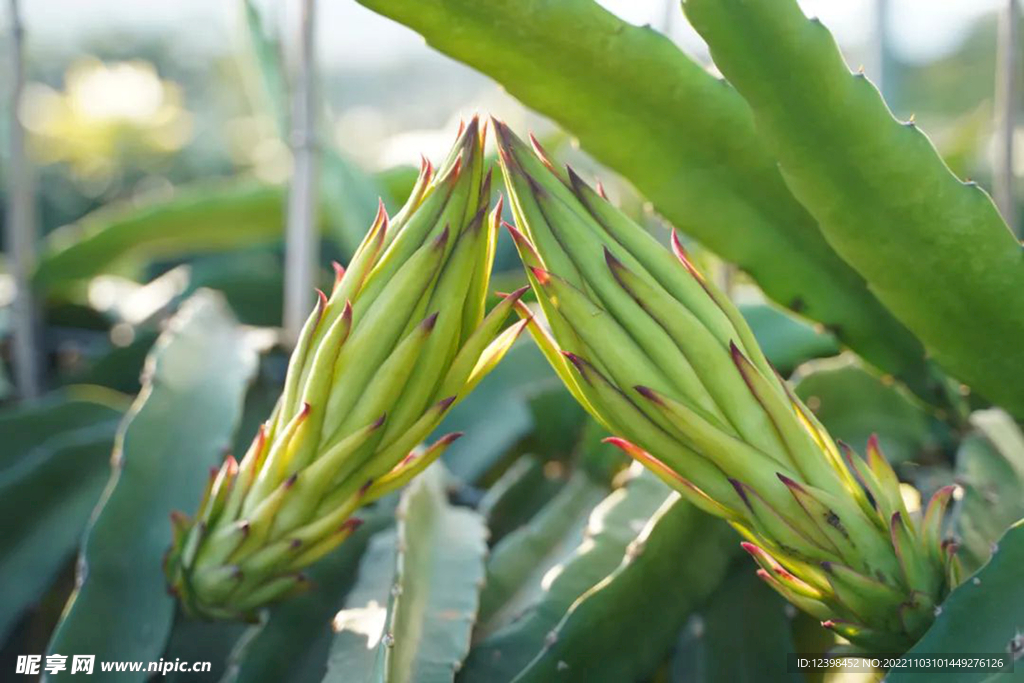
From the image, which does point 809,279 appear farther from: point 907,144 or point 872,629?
point 872,629

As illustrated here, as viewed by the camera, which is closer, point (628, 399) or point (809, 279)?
point (628, 399)

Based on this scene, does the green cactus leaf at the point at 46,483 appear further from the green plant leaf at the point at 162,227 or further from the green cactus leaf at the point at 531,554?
the green cactus leaf at the point at 531,554

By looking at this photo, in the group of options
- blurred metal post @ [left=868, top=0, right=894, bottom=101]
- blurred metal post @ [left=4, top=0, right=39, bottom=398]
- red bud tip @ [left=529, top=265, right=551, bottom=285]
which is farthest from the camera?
blurred metal post @ [left=868, top=0, right=894, bottom=101]

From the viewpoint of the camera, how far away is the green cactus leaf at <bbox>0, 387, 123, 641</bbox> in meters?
0.79

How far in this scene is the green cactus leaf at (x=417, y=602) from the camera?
0.56m

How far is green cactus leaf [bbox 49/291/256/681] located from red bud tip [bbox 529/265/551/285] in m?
0.37

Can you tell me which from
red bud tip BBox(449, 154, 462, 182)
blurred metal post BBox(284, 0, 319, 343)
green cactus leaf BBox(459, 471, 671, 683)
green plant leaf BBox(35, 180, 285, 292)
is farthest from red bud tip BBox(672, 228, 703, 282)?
green plant leaf BBox(35, 180, 285, 292)

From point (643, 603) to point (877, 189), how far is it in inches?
11.5

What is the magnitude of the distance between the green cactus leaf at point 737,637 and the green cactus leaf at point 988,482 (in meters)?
0.13

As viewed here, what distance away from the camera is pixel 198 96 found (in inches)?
191

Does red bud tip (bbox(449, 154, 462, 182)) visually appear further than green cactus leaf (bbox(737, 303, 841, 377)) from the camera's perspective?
No

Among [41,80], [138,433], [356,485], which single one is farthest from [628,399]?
[41,80]

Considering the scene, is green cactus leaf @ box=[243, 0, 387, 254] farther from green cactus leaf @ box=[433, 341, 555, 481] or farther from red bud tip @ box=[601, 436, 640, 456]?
red bud tip @ box=[601, 436, 640, 456]

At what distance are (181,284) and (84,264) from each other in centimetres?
11
